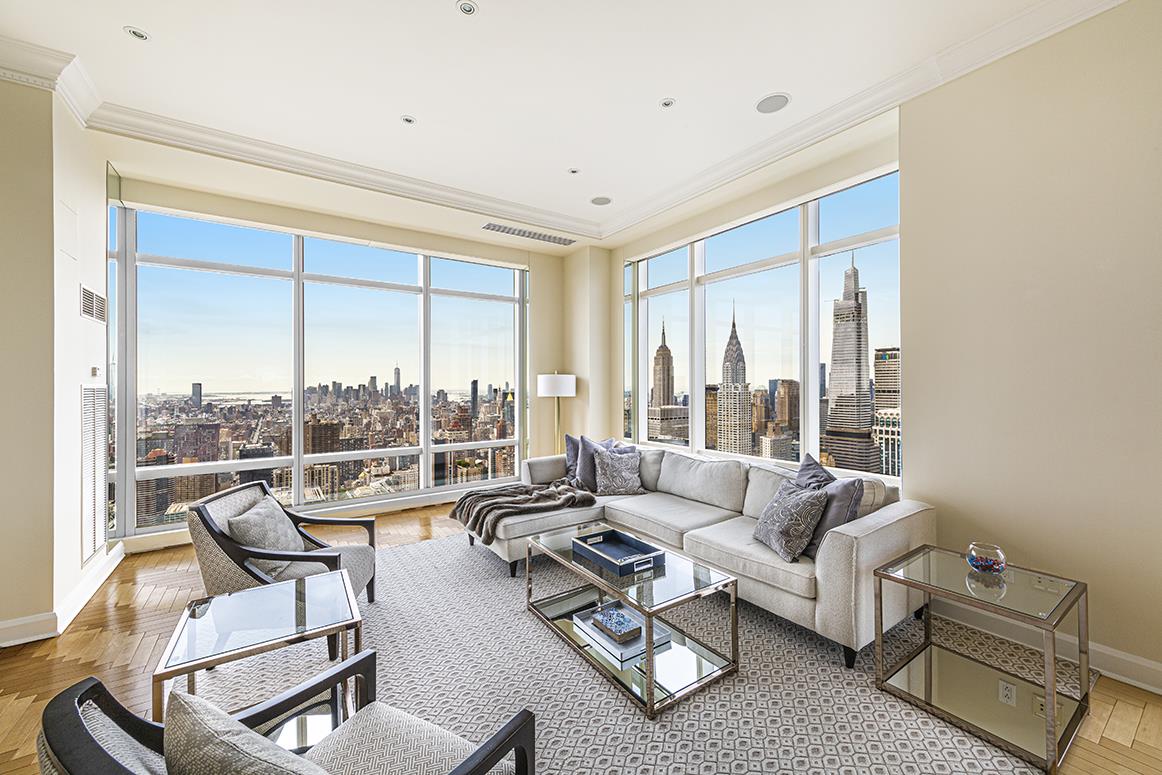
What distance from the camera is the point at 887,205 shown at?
3.51 metres

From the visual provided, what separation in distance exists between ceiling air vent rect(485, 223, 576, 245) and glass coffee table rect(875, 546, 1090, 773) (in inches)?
176

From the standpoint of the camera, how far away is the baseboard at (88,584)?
2.87 metres

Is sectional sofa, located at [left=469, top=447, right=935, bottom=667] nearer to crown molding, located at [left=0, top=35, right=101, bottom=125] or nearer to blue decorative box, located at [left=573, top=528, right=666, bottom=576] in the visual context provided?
blue decorative box, located at [left=573, top=528, right=666, bottom=576]

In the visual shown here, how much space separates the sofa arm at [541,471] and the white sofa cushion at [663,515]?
0.84m

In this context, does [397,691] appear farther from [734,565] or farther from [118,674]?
[734,565]

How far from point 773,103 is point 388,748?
3.81m

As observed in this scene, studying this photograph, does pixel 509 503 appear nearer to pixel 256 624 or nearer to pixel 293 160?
pixel 256 624

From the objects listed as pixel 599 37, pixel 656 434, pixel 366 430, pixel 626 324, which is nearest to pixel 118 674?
pixel 366 430

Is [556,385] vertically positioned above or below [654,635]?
above

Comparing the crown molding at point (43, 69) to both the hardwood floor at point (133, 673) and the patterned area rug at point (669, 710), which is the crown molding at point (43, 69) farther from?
the patterned area rug at point (669, 710)

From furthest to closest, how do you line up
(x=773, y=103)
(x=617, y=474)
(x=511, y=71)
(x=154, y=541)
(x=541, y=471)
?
(x=541, y=471)
(x=617, y=474)
(x=154, y=541)
(x=773, y=103)
(x=511, y=71)

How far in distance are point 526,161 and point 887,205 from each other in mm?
2752

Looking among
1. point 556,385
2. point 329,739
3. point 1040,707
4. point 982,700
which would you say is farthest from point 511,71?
point 1040,707

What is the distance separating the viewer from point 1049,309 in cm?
246
